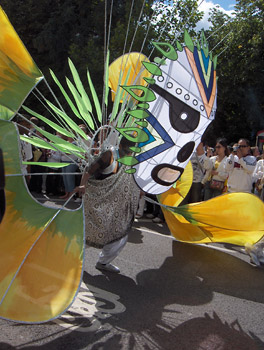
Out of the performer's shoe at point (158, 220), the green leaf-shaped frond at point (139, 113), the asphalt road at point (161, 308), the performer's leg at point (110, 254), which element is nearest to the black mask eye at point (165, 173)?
the green leaf-shaped frond at point (139, 113)

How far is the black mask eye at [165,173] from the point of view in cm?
382

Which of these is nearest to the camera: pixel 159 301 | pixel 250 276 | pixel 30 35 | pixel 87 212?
pixel 159 301

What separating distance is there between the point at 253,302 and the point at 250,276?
2.37ft

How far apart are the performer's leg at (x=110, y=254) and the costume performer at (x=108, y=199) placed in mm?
64

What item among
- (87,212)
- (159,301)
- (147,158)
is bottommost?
(159,301)

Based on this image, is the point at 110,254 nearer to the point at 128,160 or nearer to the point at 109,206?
the point at 109,206

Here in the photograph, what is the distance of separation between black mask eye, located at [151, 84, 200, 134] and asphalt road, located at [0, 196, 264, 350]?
5.53 feet

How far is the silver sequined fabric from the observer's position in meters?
3.94

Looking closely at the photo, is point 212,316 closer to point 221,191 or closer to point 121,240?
point 121,240

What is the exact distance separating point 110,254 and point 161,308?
92 centimetres

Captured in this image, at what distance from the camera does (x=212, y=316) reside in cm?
346

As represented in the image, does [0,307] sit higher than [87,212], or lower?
lower

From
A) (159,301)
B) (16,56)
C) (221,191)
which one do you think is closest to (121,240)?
(159,301)

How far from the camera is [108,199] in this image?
3.97 metres
